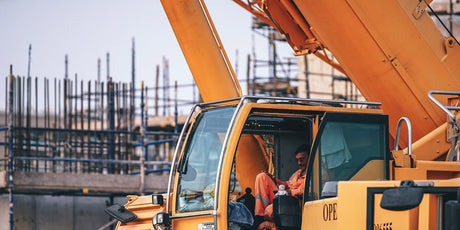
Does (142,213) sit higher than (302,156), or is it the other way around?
(302,156)

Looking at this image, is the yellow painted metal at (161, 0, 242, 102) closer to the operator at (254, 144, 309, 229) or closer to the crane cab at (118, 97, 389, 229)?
the crane cab at (118, 97, 389, 229)

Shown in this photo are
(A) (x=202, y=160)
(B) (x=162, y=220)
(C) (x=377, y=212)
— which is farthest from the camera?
(A) (x=202, y=160)

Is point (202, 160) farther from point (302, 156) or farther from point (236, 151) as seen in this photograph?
point (302, 156)

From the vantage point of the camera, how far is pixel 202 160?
8.10 meters

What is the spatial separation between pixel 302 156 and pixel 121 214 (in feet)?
6.91

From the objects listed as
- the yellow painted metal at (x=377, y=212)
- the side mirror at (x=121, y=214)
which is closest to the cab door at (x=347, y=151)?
the yellow painted metal at (x=377, y=212)

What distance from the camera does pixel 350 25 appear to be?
Result: 30.5 feet

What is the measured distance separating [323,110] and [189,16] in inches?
151

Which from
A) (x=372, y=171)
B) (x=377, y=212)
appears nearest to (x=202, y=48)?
(x=372, y=171)

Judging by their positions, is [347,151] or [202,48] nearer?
[347,151]

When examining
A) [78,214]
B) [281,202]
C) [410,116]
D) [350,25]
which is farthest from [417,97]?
[78,214]

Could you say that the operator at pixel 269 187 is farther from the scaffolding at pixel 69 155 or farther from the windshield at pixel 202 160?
the scaffolding at pixel 69 155

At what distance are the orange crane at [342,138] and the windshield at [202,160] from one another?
1 centimetres

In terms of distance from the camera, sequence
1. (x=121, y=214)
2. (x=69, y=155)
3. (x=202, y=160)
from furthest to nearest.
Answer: (x=69, y=155) → (x=121, y=214) → (x=202, y=160)
